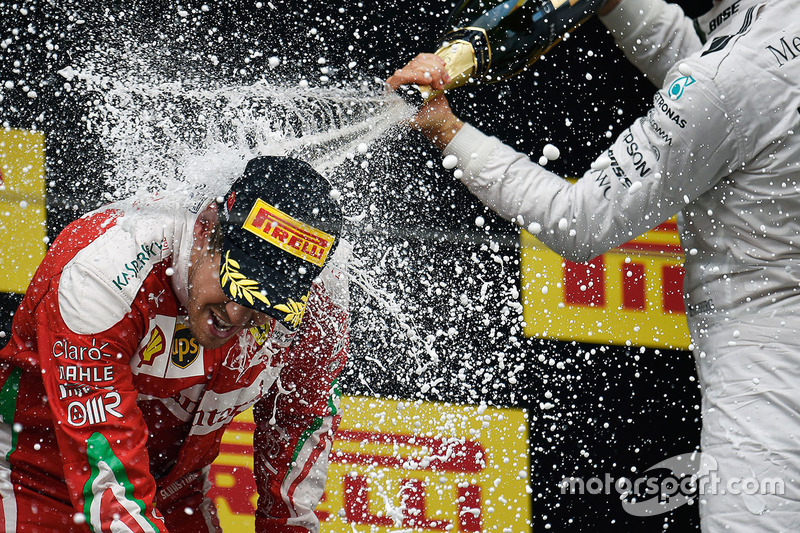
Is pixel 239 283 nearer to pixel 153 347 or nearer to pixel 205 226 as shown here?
pixel 205 226

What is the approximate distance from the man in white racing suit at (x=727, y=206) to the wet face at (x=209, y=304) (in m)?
0.54

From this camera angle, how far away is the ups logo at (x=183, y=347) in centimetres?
144

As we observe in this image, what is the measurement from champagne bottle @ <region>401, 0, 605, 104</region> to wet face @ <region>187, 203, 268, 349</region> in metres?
0.56

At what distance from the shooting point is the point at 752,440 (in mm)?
1611

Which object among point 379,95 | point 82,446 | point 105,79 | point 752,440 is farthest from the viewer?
point 105,79

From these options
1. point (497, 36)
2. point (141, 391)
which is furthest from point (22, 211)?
point (497, 36)

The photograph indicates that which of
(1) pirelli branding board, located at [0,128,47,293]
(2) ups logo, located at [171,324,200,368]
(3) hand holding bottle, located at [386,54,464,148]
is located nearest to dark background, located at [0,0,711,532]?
(1) pirelli branding board, located at [0,128,47,293]

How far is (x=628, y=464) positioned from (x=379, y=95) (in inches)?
55.6

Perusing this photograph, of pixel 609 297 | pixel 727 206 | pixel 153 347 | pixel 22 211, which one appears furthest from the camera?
pixel 609 297

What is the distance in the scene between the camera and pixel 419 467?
2455 millimetres

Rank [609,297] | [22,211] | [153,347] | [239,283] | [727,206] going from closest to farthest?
[239,283] → [153,347] → [727,206] → [22,211] → [609,297]

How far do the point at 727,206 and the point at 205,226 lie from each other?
3.35 ft

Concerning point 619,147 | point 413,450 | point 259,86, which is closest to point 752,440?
point 619,147

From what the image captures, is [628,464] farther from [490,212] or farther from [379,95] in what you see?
[379,95]
